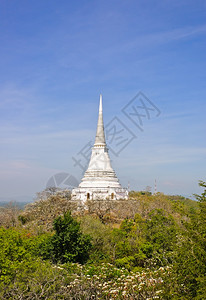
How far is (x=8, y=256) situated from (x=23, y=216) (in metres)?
24.2

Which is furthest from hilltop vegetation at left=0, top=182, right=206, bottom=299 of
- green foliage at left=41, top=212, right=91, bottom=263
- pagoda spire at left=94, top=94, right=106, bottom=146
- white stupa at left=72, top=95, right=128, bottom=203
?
pagoda spire at left=94, top=94, right=106, bottom=146

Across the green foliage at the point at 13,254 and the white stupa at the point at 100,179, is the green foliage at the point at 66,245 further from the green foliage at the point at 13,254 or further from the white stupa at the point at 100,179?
the white stupa at the point at 100,179

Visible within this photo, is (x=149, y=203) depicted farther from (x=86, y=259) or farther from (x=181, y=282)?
(x=181, y=282)

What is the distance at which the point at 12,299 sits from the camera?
1361 centimetres

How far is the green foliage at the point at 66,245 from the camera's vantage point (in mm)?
19641

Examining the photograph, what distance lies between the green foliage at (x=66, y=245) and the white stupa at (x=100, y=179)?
100 ft

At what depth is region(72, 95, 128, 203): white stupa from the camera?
177ft

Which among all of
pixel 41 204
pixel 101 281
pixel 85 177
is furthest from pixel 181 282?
pixel 85 177

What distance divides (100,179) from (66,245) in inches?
1389

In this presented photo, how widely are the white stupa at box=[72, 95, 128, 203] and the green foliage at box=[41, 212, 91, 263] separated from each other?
30578 millimetres

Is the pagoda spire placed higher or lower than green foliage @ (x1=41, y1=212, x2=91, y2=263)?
higher

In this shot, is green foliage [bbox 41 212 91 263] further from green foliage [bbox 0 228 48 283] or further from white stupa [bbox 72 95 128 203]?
white stupa [bbox 72 95 128 203]

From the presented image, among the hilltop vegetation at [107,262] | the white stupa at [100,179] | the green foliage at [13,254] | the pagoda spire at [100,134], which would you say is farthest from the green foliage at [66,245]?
the pagoda spire at [100,134]

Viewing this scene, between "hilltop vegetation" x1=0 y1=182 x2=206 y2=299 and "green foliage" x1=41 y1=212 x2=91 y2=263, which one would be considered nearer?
"hilltop vegetation" x1=0 y1=182 x2=206 y2=299
